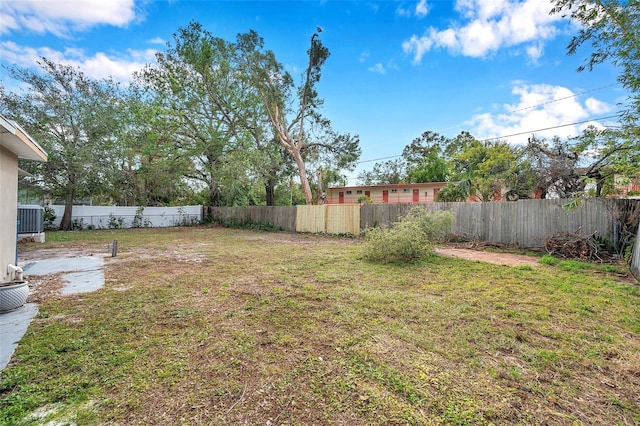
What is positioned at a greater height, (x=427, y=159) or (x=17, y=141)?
(x=427, y=159)

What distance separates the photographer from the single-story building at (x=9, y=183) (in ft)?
11.9

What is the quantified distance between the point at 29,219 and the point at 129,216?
7.24 metres

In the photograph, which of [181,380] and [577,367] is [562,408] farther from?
[181,380]

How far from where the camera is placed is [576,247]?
617 centimetres

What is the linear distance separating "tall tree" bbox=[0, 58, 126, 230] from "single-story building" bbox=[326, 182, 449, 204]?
55.4 feet

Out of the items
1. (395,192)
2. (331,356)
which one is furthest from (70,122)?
(395,192)

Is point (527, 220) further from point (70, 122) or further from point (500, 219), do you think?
point (70, 122)

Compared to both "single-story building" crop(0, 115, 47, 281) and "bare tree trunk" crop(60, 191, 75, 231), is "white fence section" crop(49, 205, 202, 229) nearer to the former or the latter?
"bare tree trunk" crop(60, 191, 75, 231)

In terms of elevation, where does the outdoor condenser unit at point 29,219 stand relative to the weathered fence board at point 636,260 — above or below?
above

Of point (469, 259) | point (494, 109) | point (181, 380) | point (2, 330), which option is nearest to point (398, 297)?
point (181, 380)

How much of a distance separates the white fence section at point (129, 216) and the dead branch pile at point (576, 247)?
1824 cm

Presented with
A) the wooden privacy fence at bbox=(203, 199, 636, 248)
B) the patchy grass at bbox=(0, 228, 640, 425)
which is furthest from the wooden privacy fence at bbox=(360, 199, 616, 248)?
the patchy grass at bbox=(0, 228, 640, 425)

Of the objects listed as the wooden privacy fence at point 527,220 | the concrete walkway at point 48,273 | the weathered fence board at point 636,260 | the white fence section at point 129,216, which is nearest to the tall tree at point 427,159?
the wooden privacy fence at point 527,220

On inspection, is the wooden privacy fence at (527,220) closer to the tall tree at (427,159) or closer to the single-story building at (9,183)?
the single-story building at (9,183)
